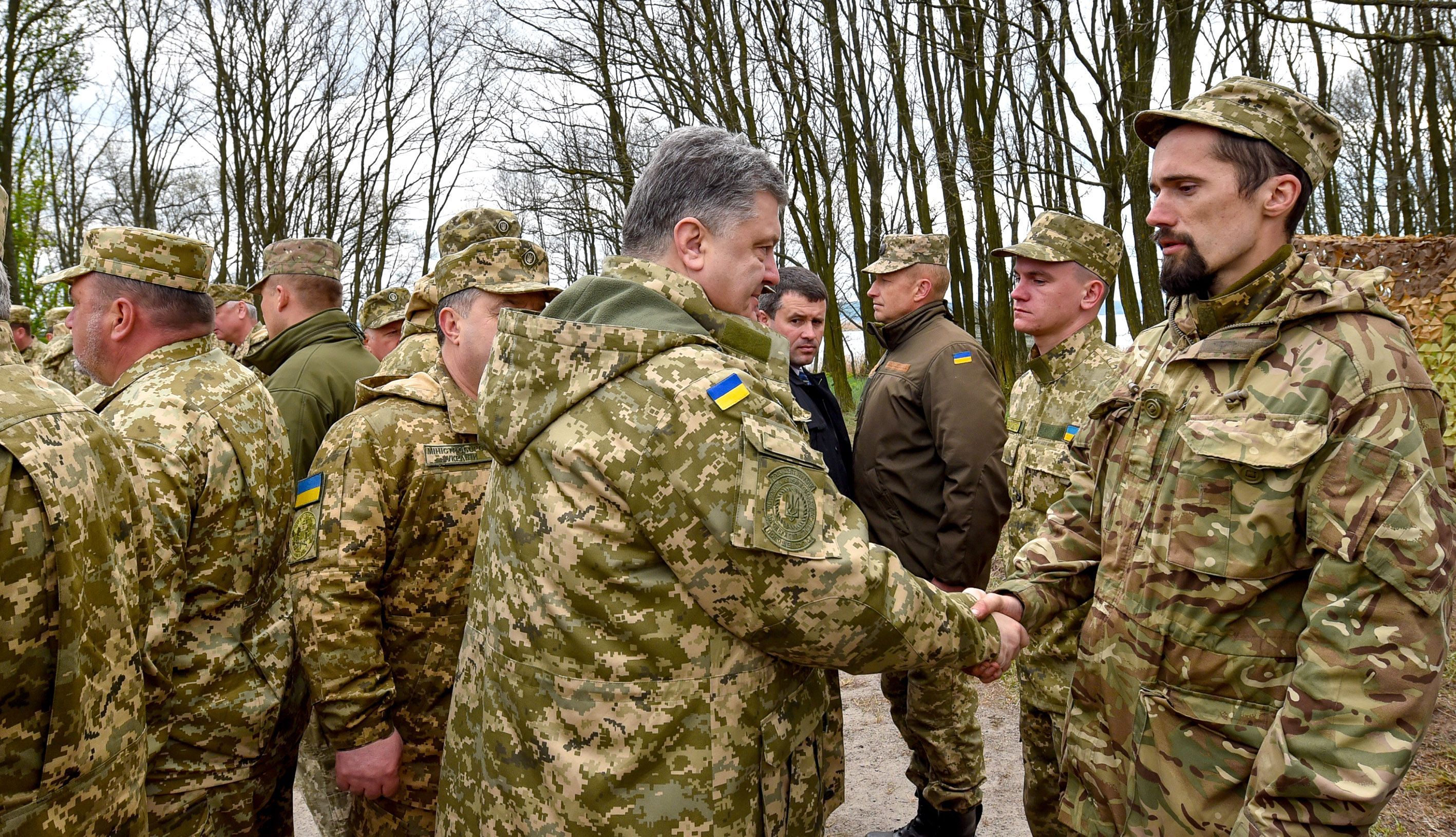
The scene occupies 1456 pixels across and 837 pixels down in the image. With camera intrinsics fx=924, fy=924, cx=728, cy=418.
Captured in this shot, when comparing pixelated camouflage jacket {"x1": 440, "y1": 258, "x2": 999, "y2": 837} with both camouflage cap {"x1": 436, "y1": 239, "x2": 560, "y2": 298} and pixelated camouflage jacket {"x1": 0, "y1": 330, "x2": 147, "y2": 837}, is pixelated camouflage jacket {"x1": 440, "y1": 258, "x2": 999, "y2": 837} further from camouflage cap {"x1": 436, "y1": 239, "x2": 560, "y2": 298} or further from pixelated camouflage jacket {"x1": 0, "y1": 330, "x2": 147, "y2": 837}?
camouflage cap {"x1": 436, "y1": 239, "x2": 560, "y2": 298}

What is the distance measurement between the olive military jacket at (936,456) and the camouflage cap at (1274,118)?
2.06 m

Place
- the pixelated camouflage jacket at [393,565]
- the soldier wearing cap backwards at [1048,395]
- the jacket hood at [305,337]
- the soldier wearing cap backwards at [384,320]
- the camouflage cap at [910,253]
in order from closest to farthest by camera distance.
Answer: the pixelated camouflage jacket at [393,565], the soldier wearing cap backwards at [1048,395], the camouflage cap at [910,253], the jacket hood at [305,337], the soldier wearing cap backwards at [384,320]

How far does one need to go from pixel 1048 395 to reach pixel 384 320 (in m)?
5.25

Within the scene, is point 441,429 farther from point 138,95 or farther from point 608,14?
point 138,95

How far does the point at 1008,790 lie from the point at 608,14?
647 inches

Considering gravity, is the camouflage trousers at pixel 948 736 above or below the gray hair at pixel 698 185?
below

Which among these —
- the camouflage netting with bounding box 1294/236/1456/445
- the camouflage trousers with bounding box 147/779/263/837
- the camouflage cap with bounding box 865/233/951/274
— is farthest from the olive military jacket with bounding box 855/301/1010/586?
the camouflage netting with bounding box 1294/236/1456/445

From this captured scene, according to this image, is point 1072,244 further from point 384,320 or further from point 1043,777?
point 384,320

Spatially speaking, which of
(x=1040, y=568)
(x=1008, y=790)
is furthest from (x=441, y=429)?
(x=1008, y=790)

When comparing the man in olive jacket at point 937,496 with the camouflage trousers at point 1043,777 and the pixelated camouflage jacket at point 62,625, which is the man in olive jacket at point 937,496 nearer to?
the camouflage trousers at point 1043,777

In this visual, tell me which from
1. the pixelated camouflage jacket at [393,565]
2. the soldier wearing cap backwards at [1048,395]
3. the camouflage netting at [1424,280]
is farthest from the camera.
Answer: the camouflage netting at [1424,280]

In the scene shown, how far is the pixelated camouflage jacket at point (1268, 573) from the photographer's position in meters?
1.74

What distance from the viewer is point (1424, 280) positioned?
768 cm

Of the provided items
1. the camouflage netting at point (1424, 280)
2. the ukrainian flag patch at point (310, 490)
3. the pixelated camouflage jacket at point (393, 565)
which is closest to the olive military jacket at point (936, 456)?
the pixelated camouflage jacket at point (393, 565)
